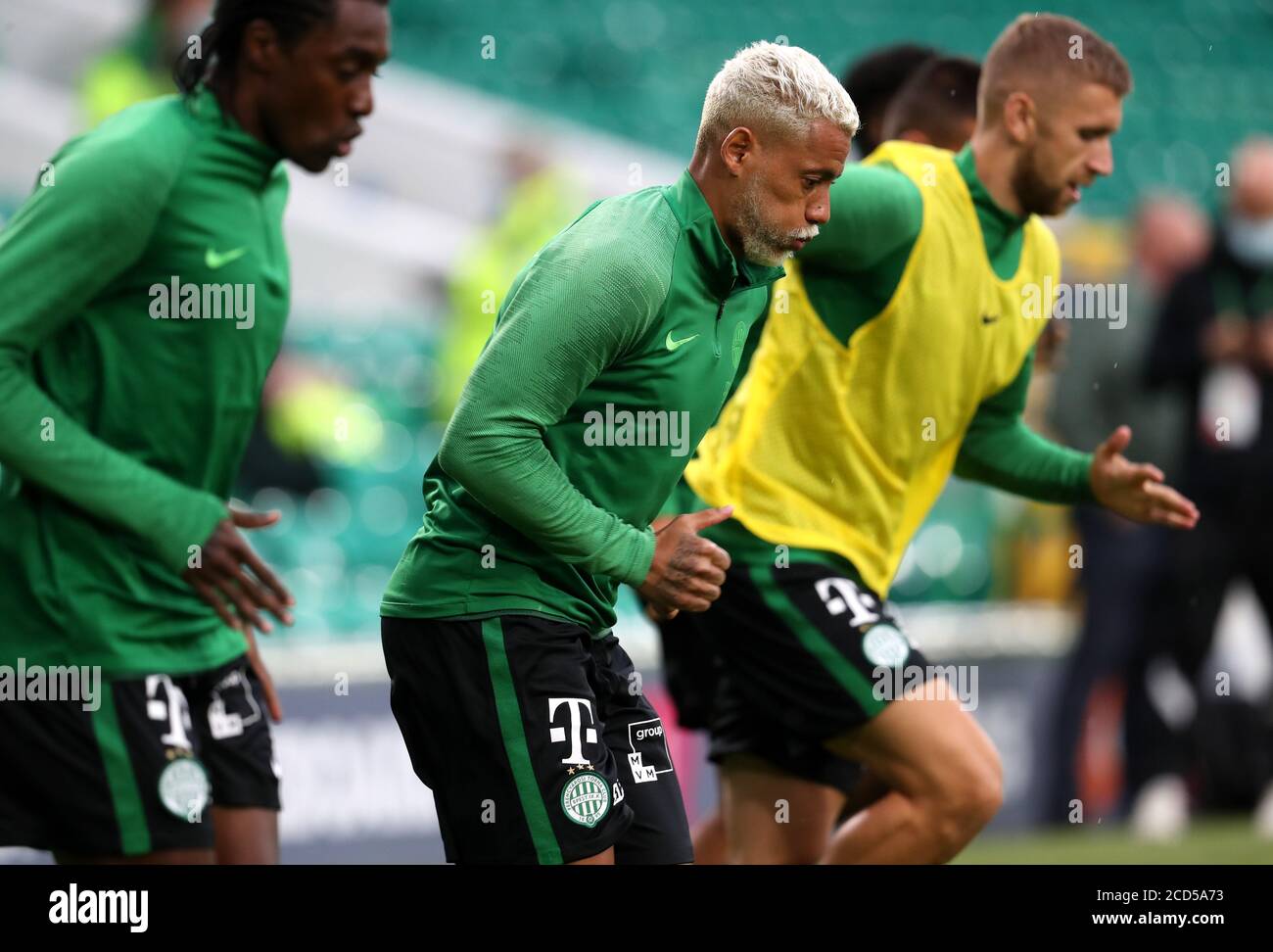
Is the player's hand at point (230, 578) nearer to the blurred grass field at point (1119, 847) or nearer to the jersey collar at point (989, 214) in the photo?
the jersey collar at point (989, 214)

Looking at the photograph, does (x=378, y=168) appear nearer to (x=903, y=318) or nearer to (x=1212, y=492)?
(x=1212, y=492)

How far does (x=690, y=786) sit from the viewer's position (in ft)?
26.3

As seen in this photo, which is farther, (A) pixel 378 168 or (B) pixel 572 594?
(A) pixel 378 168

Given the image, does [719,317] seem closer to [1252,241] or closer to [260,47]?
[260,47]

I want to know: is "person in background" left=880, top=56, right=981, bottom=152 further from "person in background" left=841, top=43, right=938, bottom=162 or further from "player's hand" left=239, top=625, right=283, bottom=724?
"player's hand" left=239, top=625, right=283, bottom=724

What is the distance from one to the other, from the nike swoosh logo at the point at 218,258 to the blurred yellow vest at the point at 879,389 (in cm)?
130

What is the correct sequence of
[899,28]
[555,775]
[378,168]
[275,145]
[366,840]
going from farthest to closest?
[899,28] < [378,168] < [366,840] < [275,145] < [555,775]

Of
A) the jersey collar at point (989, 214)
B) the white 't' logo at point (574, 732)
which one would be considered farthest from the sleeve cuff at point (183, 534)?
the jersey collar at point (989, 214)

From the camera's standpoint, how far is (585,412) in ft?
11.5

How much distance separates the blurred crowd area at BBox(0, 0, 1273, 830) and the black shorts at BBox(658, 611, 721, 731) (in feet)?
7.46

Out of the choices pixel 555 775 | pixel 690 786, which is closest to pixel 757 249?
pixel 555 775

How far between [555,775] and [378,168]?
31.9 feet

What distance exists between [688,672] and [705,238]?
1.83 m

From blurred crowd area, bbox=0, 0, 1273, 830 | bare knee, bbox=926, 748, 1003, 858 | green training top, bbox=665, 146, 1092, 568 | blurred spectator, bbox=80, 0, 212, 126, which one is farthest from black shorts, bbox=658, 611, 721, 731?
blurred spectator, bbox=80, 0, 212, 126
